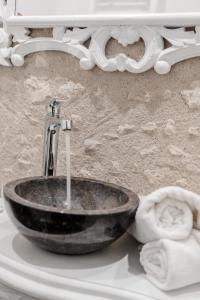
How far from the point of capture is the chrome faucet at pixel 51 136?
3.33 ft

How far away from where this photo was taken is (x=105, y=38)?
3.43 ft

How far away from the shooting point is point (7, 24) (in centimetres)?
116

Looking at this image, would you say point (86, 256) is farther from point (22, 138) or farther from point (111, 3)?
point (111, 3)

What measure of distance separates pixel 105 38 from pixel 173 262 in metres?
0.63

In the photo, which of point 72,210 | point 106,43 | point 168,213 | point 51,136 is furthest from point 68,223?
point 106,43

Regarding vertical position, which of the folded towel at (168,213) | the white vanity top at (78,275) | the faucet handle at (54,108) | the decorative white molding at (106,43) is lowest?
the white vanity top at (78,275)

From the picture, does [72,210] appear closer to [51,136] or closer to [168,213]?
[168,213]

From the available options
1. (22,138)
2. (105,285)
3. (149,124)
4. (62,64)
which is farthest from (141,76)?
(105,285)

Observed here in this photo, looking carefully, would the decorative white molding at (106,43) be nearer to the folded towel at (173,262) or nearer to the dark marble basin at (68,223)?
the dark marble basin at (68,223)

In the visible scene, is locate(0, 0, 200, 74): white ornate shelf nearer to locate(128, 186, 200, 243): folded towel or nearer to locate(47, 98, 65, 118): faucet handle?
locate(47, 98, 65, 118): faucet handle

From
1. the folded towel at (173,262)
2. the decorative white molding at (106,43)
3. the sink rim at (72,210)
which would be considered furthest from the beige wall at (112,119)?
the folded towel at (173,262)

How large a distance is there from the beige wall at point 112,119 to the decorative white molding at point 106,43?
2cm

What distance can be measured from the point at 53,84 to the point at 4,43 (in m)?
0.21

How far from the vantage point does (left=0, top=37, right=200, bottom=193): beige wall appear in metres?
1.00
